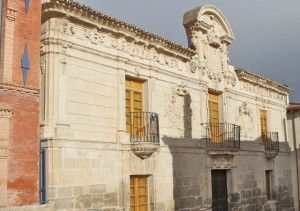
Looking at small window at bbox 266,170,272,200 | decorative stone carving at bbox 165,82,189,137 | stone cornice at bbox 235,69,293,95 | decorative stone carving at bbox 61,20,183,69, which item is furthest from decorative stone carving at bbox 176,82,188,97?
small window at bbox 266,170,272,200

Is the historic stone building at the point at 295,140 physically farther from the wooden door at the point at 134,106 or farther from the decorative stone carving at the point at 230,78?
the wooden door at the point at 134,106

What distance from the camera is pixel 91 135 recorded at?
1219 cm

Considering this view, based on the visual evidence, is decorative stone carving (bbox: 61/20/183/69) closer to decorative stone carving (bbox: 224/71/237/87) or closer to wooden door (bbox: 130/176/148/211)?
decorative stone carving (bbox: 224/71/237/87)

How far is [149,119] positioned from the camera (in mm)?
14172

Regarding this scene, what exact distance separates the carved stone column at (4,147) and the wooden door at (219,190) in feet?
32.0

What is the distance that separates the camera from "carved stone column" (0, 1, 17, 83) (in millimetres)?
9930

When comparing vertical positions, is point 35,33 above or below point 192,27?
below

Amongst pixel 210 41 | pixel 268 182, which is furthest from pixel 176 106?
pixel 268 182

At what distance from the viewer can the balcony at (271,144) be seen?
21.2 meters

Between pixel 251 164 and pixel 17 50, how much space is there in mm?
12966

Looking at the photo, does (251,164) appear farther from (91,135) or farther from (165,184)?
(91,135)

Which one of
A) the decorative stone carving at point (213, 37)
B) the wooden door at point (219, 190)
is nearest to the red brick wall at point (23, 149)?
the wooden door at point (219, 190)

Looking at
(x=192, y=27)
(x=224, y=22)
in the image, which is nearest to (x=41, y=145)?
(x=192, y=27)

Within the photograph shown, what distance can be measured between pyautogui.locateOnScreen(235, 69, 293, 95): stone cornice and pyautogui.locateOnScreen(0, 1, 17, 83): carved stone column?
12020 mm
